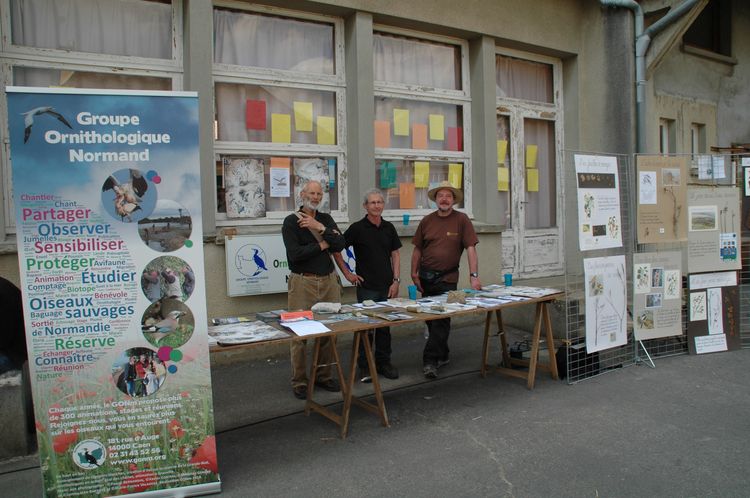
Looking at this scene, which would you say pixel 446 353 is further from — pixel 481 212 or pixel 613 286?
pixel 481 212

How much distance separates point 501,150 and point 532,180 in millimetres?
754

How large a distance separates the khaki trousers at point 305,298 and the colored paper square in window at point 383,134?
269cm

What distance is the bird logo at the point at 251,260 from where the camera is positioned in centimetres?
585

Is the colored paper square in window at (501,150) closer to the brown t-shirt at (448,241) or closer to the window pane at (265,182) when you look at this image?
the window pane at (265,182)

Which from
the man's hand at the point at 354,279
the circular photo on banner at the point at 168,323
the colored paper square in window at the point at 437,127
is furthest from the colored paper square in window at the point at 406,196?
the circular photo on banner at the point at 168,323

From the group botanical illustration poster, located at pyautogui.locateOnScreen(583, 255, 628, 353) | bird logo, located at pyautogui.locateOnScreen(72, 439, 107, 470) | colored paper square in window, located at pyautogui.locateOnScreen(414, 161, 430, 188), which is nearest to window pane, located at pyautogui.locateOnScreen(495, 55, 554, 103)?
colored paper square in window, located at pyautogui.locateOnScreen(414, 161, 430, 188)

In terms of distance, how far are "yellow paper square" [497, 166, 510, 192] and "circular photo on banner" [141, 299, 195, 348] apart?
19.1ft

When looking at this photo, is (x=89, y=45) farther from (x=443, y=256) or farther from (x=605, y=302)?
(x=605, y=302)

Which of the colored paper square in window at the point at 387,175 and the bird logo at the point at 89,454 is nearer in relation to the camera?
the bird logo at the point at 89,454

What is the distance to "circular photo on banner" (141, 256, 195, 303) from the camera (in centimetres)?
302

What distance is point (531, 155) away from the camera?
8.50 m

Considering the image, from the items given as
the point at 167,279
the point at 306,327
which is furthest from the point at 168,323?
the point at 306,327

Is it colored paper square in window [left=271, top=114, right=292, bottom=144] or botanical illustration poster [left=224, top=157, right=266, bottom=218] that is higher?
colored paper square in window [left=271, top=114, right=292, bottom=144]

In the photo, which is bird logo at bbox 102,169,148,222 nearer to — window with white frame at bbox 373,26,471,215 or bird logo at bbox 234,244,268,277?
bird logo at bbox 234,244,268,277
